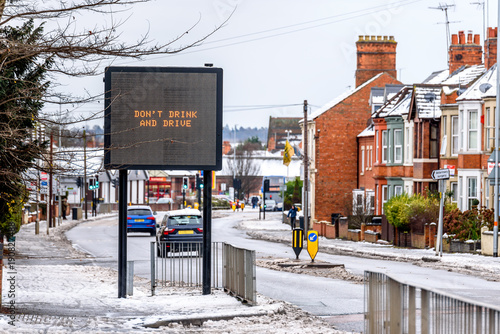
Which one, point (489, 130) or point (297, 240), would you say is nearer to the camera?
point (297, 240)

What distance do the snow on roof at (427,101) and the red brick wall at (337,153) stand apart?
1598 centimetres

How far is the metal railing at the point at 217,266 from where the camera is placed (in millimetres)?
14688

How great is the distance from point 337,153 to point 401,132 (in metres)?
13.3

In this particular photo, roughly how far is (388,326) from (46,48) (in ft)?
20.4

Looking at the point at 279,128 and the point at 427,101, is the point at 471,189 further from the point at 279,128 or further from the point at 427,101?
the point at 279,128

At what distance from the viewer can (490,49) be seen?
4631 cm

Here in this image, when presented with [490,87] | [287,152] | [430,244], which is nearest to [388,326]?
[430,244]

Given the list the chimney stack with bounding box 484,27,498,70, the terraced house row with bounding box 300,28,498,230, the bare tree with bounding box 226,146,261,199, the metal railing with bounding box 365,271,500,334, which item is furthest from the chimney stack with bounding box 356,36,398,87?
the bare tree with bounding box 226,146,261,199

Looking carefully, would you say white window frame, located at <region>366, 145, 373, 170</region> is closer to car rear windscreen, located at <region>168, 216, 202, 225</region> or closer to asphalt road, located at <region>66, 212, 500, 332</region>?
asphalt road, located at <region>66, 212, 500, 332</region>

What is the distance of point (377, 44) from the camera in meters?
64.1

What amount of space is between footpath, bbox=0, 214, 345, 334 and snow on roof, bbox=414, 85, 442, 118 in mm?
27889

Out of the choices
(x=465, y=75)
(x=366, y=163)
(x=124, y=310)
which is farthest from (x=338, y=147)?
(x=124, y=310)

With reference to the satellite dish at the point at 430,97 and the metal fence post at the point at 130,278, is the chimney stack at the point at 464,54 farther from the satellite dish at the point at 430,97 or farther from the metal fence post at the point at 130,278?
the metal fence post at the point at 130,278

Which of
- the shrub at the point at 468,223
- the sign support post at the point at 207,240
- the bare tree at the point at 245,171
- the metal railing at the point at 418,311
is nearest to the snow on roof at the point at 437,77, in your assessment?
the shrub at the point at 468,223
